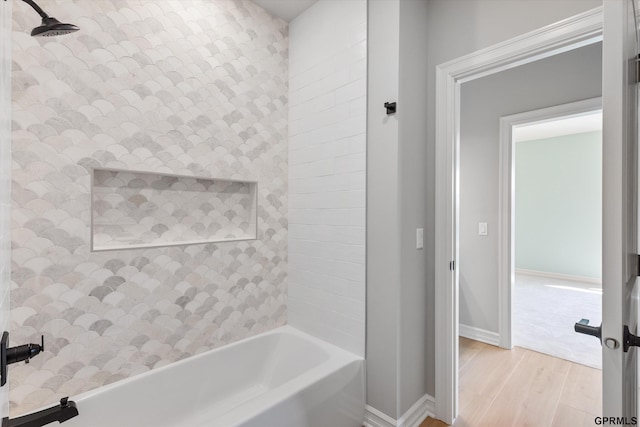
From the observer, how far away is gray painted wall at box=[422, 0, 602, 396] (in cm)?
159

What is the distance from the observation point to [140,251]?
1738mm

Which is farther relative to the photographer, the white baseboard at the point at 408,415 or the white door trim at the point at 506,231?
the white door trim at the point at 506,231

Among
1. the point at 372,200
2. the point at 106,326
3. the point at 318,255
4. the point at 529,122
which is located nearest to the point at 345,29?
the point at 372,200

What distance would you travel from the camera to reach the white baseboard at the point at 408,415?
182cm

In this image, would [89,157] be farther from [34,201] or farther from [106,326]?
[106,326]

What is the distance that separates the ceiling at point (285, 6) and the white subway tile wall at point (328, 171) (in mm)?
47

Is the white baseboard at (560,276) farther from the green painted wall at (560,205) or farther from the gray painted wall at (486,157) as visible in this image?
the gray painted wall at (486,157)

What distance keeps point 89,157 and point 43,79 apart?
38cm

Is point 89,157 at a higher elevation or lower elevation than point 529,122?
lower

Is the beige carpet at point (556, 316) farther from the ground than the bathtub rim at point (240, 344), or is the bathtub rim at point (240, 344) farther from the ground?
the bathtub rim at point (240, 344)

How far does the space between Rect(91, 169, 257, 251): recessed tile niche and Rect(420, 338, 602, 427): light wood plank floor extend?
5.96ft

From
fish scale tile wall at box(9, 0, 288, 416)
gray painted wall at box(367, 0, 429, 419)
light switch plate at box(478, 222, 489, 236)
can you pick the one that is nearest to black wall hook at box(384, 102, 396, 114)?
gray painted wall at box(367, 0, 429, 419)

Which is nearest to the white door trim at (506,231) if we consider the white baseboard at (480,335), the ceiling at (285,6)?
the white baseboard at (480,335)

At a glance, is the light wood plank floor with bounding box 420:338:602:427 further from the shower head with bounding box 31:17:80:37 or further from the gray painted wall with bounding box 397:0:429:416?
the shower head with bounding box 31:17:80:37
